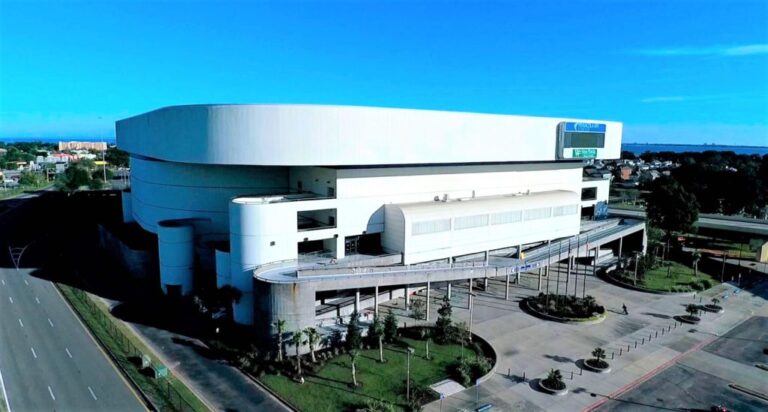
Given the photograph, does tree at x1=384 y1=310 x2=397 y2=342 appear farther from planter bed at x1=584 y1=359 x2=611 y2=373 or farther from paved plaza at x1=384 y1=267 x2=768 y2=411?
planter bed at x1=584 y1=359 x2=611 y2=373

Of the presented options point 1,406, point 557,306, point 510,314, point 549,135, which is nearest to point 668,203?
point 549,135

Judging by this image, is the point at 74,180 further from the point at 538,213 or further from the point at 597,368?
the point at 597,368

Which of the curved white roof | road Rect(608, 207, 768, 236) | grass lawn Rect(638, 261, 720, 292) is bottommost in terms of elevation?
grass lawn Rect(638, 261, 720, 292)

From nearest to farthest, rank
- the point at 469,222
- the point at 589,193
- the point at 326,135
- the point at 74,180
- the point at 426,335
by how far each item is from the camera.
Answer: the point at 426,335, the point at 326,135, the point at 469,222, the point at 589,193, the point at 74,180

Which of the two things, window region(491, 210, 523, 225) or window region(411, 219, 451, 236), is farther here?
window region(491, 210, 523, 225)

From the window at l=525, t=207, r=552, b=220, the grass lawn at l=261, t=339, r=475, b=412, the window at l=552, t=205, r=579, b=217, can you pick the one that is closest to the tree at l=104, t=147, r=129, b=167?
the window at l=525, t=207, r=552, b=220

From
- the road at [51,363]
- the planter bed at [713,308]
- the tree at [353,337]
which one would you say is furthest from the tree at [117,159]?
the planter bed at [713,308]

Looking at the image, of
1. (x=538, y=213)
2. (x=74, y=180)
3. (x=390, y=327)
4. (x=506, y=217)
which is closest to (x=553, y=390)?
(x=390, y=327)

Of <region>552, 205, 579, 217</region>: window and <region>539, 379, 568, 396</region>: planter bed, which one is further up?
<region>552, 205, 579, 217</region>: window
